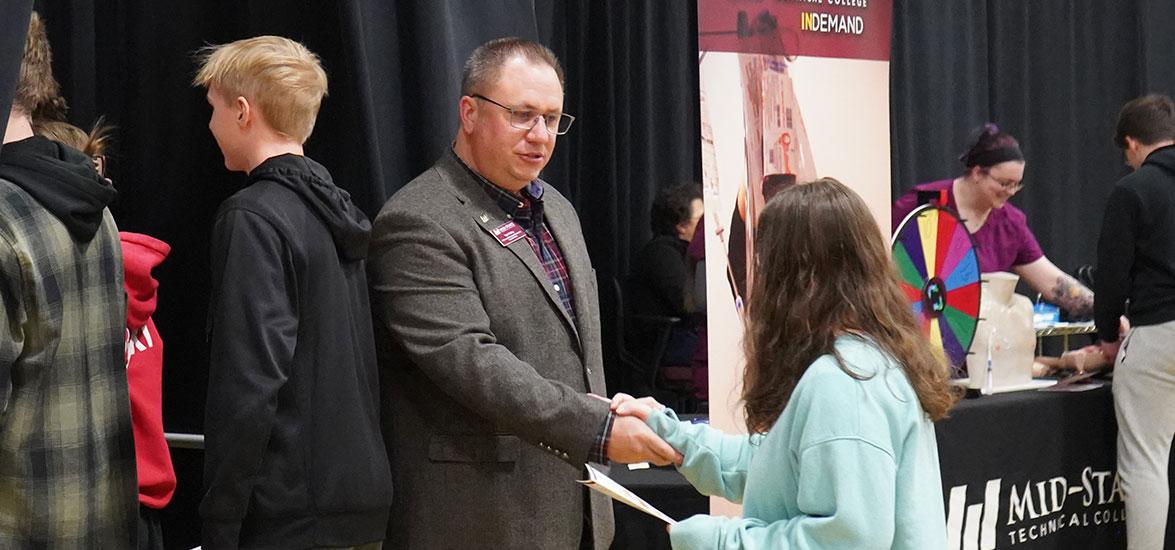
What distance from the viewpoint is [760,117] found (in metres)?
4.30

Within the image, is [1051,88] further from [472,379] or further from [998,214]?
[472,379]

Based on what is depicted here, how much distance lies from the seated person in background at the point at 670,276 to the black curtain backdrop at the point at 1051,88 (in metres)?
2.14

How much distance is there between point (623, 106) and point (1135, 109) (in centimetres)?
199

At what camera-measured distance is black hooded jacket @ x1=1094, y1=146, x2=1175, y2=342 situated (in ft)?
15.5

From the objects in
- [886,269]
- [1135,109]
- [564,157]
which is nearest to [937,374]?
[886,269]

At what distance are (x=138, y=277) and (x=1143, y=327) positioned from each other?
3658 mm

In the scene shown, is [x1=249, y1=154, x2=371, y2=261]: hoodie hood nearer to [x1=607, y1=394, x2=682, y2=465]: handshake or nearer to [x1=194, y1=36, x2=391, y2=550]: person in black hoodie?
[x1=194, y1=36, x2=391, y2=550]: person in black hoodie

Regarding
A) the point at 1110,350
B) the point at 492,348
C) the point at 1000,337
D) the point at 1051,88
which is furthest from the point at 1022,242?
the point at 492,348

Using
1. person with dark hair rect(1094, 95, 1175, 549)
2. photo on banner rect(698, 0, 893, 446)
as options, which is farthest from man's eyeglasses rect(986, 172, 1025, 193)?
photo on banner rect(698, 0, 893, 446)

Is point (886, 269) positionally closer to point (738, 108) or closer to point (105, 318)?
point (105, 318)

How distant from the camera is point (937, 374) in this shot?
6.31ft

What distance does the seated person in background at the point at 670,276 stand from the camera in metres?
5.13

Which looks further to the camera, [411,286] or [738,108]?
[738,108]

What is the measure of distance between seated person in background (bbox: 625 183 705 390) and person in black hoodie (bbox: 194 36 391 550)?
2.84 metres
